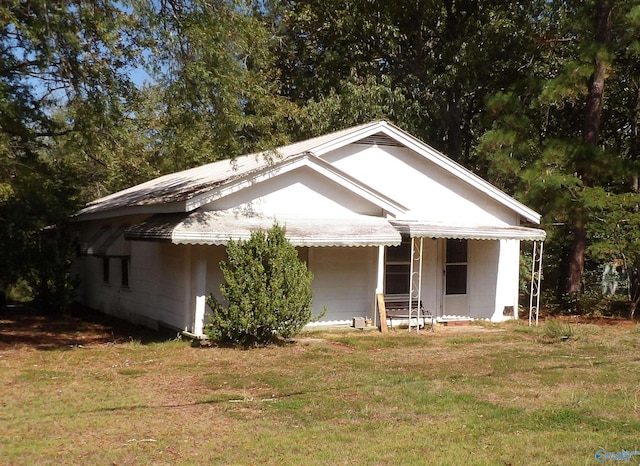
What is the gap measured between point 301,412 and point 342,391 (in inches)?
45.6

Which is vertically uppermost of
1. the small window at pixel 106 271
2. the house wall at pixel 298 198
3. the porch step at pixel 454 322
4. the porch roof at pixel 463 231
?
the house wall at pixel 298 198

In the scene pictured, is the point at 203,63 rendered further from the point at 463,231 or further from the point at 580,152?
the point at 580,152

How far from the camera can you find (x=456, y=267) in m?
16.6

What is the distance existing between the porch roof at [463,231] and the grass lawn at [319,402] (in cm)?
264

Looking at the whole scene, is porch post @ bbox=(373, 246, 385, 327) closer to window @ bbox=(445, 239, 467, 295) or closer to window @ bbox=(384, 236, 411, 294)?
window @ bbox=(384, 236, 411, 294)

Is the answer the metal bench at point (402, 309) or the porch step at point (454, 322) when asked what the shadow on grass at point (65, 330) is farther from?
the porch step at point (454, 322)

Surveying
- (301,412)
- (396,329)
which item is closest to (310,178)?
(396,329)

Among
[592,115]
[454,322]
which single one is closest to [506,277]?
[454,322]

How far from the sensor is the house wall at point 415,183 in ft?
52.1

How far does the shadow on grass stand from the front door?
697cm

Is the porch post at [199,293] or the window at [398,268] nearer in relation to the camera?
the porch post at [199,293]

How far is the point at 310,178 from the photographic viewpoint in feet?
46.6

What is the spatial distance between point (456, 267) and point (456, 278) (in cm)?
28

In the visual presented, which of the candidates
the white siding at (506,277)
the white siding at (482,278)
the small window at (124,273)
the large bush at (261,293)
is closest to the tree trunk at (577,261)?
the white siding at (506,277)
